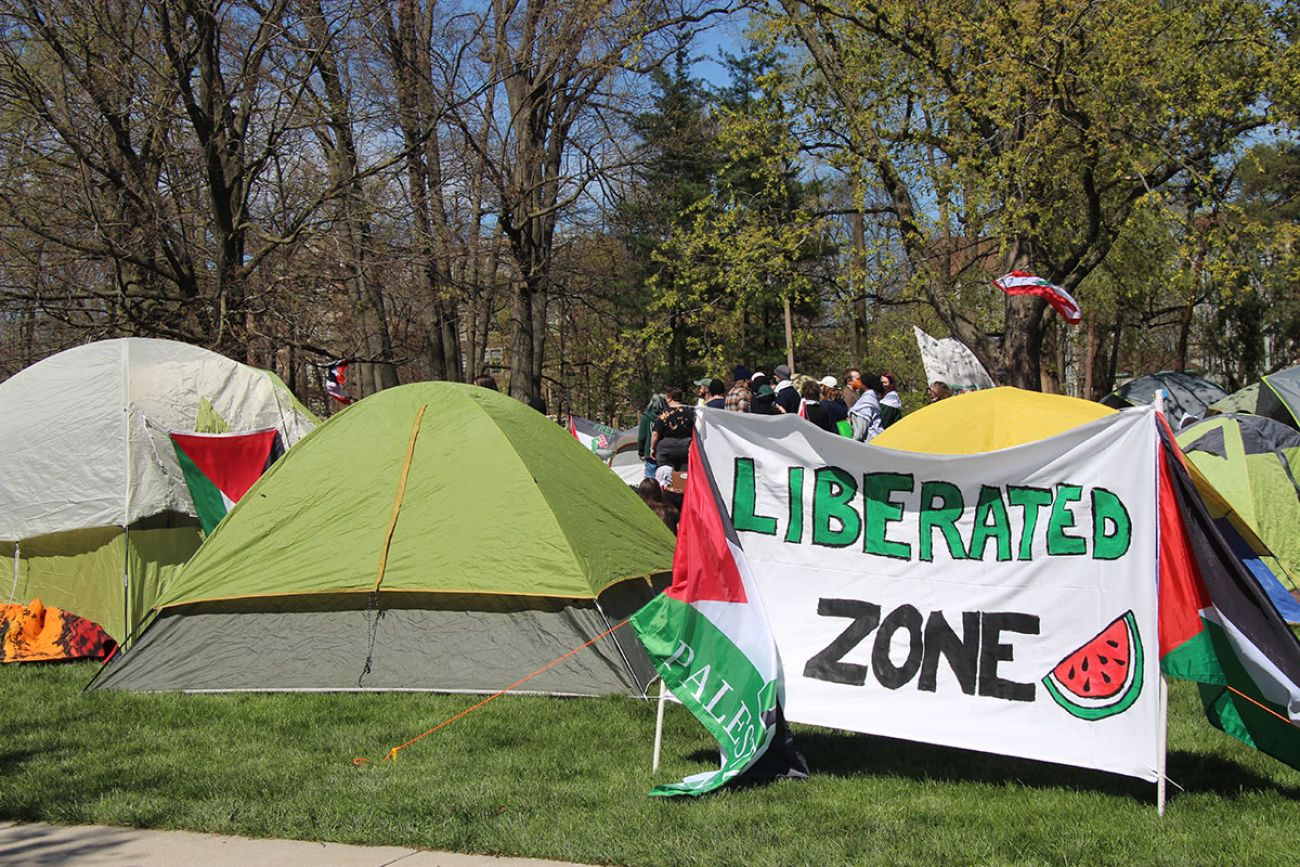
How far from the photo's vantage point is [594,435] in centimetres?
2236

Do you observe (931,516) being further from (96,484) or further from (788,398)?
(788,398)

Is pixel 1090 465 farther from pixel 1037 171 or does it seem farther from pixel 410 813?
pixel 1037 171

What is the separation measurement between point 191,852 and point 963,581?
3.55 m

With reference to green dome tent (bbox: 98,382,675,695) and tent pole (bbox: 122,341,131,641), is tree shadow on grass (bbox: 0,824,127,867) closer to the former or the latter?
green dome tent (bbox: 98,382,675,695)

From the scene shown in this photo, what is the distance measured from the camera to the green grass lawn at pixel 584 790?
4562 mm

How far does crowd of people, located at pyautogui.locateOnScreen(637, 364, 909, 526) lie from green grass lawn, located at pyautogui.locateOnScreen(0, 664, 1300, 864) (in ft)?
14.6

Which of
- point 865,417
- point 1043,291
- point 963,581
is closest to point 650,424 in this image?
point 865,417

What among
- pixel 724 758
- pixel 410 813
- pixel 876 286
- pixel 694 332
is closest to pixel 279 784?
pixel 410 813

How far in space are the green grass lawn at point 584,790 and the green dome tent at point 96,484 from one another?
1822 millimetres

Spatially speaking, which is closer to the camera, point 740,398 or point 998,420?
point 998,420

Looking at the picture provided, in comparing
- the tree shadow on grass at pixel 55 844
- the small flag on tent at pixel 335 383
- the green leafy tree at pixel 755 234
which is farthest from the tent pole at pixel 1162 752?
the green leafy tree at pixel 755 234

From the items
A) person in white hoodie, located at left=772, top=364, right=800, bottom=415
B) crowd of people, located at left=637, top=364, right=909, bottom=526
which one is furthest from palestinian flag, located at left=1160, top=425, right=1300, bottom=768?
person in white hoodie, located at left=772, top=364, right=800, bottom=415

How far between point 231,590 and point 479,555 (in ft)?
5.33

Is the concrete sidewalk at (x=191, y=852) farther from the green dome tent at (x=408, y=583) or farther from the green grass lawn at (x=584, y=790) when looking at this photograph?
the green dome tent at (x=408, y=583)
